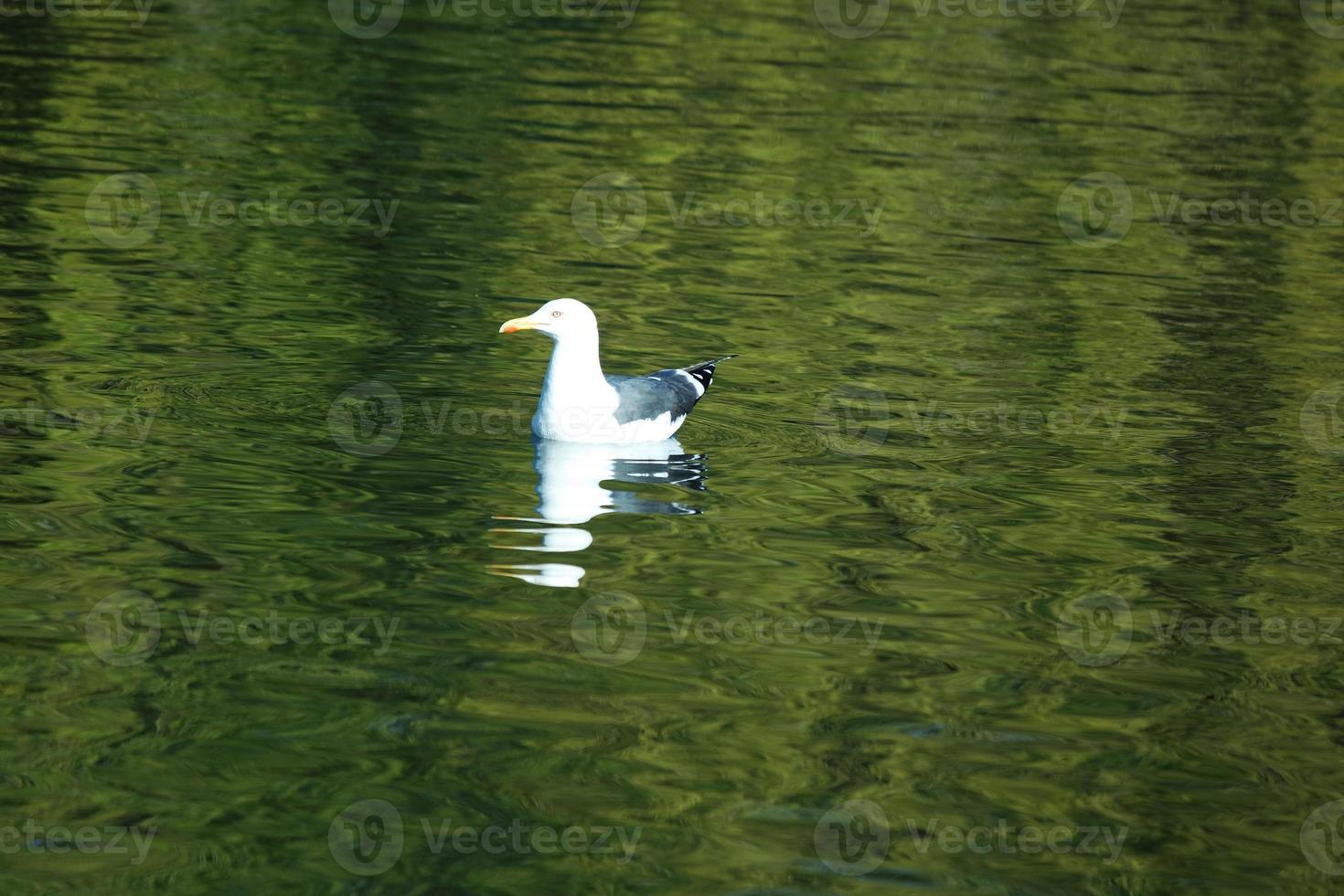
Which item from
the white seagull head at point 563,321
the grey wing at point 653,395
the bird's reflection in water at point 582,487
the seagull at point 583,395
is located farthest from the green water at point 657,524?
the white seagull head at point 563,321

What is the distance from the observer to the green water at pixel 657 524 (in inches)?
311

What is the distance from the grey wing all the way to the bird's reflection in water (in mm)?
296

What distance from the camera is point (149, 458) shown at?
12.1 meters

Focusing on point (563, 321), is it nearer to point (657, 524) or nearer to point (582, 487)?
point (582, 487)

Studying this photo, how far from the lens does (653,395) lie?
12781 mm

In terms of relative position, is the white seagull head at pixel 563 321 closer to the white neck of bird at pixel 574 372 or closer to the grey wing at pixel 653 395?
the white neck of bird at pixel 574 372

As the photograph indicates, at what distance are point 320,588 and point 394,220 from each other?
35.1 feet

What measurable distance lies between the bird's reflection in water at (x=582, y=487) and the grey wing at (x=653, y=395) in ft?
0.97

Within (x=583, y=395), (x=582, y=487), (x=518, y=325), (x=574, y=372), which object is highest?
(x=518, y=325)

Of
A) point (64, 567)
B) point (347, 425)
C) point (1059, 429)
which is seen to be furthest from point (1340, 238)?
point (64, 567)

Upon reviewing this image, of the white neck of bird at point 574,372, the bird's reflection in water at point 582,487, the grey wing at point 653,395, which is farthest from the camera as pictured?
the grey wing at point 653,395

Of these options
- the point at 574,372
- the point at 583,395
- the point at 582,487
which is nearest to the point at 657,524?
the point at 582,487

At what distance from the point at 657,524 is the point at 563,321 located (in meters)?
1.83

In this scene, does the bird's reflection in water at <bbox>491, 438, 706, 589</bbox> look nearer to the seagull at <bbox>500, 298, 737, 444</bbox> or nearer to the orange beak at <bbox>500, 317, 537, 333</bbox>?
the seagull at <bbox>500, 298, 737, 444</bbox>
